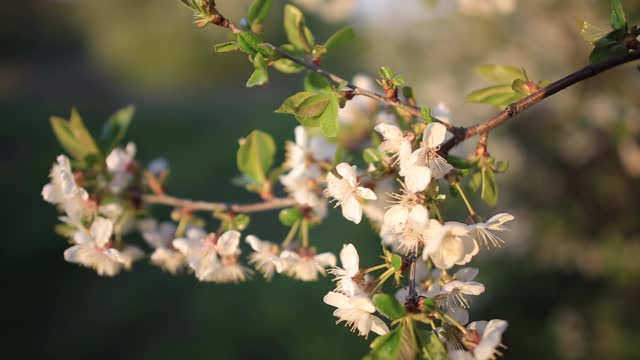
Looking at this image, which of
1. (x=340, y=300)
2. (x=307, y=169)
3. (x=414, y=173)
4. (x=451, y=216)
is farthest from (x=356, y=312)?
(x=451, y=216)

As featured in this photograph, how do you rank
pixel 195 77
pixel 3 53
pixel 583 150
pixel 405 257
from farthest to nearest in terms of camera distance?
pixel 195 77 < pixel 3 53 < pixel 583 150 < pixel 405 257

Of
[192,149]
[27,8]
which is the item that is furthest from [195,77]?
[192,149]

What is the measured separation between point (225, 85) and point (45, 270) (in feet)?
46.3

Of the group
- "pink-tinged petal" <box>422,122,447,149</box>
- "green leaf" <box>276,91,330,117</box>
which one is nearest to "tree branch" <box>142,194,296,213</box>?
"green leaf" <box>276,91,330,117</box>

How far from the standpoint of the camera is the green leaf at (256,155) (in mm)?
1242

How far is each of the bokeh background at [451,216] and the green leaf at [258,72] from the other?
901 millimetres

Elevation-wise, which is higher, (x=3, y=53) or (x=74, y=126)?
(x=74, y=126)

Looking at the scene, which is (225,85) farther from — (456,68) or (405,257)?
(405,257)

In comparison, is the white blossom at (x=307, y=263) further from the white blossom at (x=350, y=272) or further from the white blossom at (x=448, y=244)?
the white blossom at (x=448, y=244)

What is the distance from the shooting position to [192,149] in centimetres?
931

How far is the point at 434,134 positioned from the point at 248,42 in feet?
1.12

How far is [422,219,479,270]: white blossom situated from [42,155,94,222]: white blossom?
0.80 meters

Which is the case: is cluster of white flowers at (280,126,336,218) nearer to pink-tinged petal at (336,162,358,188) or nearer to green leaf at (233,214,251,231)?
green leaf at (233,214,251,231)

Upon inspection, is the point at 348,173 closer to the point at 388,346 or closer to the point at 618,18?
the point at 388,346
